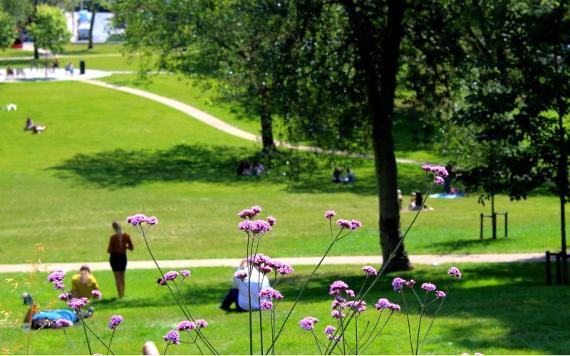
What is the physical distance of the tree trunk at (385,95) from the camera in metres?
20.2

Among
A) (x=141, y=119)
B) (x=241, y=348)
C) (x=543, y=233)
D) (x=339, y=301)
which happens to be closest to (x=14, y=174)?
(x=141, y=119)

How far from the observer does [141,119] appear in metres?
60.4

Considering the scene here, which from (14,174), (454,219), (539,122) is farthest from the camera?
(14,174)

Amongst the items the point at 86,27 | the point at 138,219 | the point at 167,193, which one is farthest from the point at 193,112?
the point at 86,27

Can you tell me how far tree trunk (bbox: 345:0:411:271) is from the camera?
20.2 m

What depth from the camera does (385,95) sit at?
2095 cm

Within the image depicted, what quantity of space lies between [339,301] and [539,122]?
1341cm

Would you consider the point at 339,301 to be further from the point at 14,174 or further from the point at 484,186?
the point at 14,174

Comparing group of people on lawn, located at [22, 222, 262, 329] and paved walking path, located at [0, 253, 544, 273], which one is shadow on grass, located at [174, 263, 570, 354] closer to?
paved walking path, located at [0, 253, 544, 273]

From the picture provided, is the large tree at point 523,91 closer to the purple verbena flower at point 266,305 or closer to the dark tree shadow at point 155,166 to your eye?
the purple verbena flower at point 266,305

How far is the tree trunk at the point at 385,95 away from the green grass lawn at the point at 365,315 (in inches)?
38.8

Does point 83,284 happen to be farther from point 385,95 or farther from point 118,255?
point 385,95

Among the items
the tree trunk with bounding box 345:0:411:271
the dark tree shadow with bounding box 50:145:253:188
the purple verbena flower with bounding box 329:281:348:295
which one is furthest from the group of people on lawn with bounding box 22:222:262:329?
the dark tree shadow with bounding box 50:145:253:188

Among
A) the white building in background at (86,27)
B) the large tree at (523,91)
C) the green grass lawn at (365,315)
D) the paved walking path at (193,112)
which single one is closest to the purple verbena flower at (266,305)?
the green grass lawn at (365,315)
